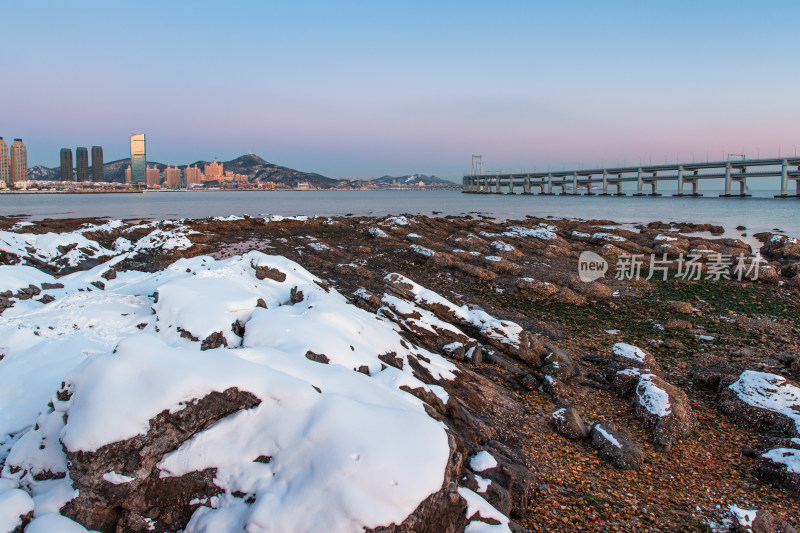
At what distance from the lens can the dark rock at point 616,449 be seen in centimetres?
525

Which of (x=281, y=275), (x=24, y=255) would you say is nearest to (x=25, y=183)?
(x=24, y=255)

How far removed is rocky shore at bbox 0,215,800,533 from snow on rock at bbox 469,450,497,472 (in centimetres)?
2

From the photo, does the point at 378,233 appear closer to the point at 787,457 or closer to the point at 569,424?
the point at 569,424

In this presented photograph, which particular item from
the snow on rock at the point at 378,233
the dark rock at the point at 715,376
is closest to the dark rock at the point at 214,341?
the dark rock at the point at 715,376

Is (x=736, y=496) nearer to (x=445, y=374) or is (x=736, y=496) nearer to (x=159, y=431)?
(x=445, y=374)

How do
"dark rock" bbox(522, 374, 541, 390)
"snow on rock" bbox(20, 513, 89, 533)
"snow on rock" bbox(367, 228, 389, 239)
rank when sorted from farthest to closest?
"snow on rock" bbox(367, 228, 389, 239), "dark rock" bbox(522, 374, 541, 390), "snow on rock" bbox(20, 513, 89, 533)

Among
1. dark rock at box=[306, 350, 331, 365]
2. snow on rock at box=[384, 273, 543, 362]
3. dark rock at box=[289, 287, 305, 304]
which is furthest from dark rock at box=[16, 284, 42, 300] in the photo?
snow on rock at box=[384, 273, 543, 362]

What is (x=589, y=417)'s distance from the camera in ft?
21.3

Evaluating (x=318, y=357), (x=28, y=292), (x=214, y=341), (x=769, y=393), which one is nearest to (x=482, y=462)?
(x=318, y=357)

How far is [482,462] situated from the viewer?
4.52 metres

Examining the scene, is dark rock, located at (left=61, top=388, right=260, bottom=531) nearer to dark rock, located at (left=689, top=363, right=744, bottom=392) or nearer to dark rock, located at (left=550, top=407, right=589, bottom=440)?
dark rock, located at (left=550, top=407, right=589, bottom=440)

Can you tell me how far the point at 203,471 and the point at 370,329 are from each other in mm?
3319

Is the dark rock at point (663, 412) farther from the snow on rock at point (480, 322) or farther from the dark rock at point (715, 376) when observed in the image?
the snow on rock at point (480, 322)

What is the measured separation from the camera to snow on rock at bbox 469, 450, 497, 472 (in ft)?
14.6
